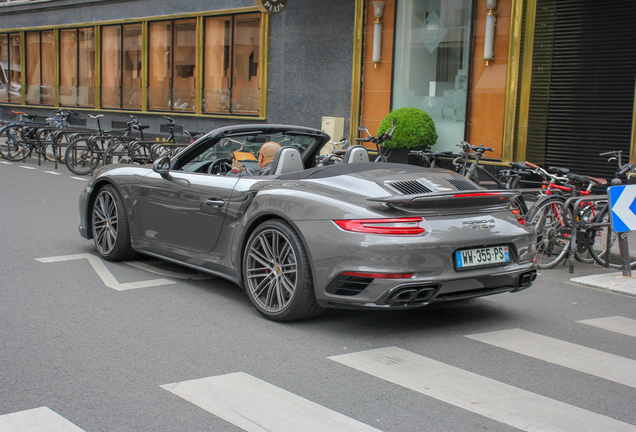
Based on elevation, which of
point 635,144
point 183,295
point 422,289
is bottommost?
point 183,295

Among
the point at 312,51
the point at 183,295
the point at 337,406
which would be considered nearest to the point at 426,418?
the point at 337,406

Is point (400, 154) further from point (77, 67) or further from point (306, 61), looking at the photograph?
point (77, 67)

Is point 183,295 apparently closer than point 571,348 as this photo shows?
No

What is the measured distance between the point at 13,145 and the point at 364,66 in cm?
984

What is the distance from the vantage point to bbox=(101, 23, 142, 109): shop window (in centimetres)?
2480

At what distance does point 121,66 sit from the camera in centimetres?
2547

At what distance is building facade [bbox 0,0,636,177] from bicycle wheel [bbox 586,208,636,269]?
17.1ft

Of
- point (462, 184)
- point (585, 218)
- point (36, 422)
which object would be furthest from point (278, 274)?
point (585, 218)

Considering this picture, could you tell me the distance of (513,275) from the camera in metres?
4.86

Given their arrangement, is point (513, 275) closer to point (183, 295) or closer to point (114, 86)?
point (183, 295)

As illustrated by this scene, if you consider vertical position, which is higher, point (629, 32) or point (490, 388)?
point (629, 32)

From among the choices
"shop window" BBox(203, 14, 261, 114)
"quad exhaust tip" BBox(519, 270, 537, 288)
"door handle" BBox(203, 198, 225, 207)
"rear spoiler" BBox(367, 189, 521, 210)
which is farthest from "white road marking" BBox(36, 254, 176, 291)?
"shop window" BBox(203, 14, 261, 114)

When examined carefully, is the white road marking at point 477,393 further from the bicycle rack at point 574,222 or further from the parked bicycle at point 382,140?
the parked bicycle at point 382,140

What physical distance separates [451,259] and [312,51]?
1527cm
